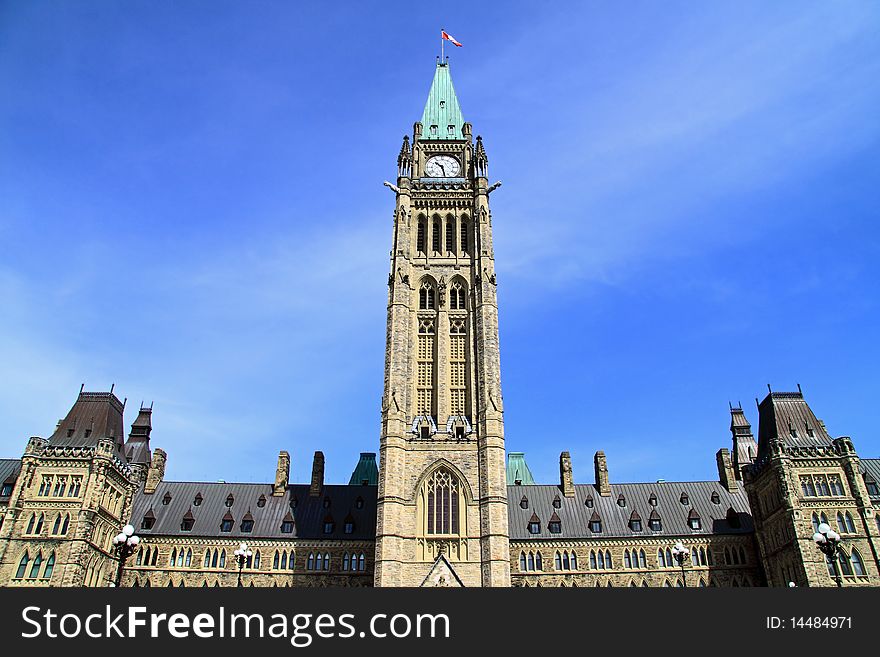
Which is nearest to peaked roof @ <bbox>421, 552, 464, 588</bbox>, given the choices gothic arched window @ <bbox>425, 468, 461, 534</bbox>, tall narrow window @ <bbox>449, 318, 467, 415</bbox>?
gothic arched window @ <bbox>425, 468, 461, 534</bbox>

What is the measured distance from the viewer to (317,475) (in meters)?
66.9

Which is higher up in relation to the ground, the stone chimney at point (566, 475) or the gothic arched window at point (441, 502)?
the stone chimney at point (566, 475)

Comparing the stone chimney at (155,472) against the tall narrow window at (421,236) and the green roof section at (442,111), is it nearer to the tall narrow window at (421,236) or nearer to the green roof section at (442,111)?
the tall narrow window at (421,236)

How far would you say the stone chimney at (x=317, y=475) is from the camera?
66375 millimetres

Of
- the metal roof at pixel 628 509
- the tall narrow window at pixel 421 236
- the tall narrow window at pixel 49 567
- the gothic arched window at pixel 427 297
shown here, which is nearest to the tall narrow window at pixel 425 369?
the gothic arched window at pixel 427 297

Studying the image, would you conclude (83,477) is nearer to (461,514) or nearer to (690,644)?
(461,514)

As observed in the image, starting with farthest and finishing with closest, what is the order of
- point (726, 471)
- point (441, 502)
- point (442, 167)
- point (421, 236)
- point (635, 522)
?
point (442, 167), point (726, 471), point (421, 236), point (635, 522), point (441, 502)

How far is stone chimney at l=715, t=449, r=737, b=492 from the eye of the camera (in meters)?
65.2

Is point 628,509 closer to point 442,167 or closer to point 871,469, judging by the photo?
point 871,469

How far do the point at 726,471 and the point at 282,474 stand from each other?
4449 cm

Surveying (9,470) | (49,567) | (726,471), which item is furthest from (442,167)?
(9,470)

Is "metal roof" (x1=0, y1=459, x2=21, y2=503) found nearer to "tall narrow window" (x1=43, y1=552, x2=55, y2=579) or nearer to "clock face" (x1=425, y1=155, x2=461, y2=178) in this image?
"tall narrow window" (x1=43, y1=552, x2=55, y2=579)

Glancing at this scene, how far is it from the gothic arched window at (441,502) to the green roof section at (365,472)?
78.5ft

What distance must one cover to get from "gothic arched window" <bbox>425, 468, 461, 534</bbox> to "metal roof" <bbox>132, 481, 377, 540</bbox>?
14164 mm
